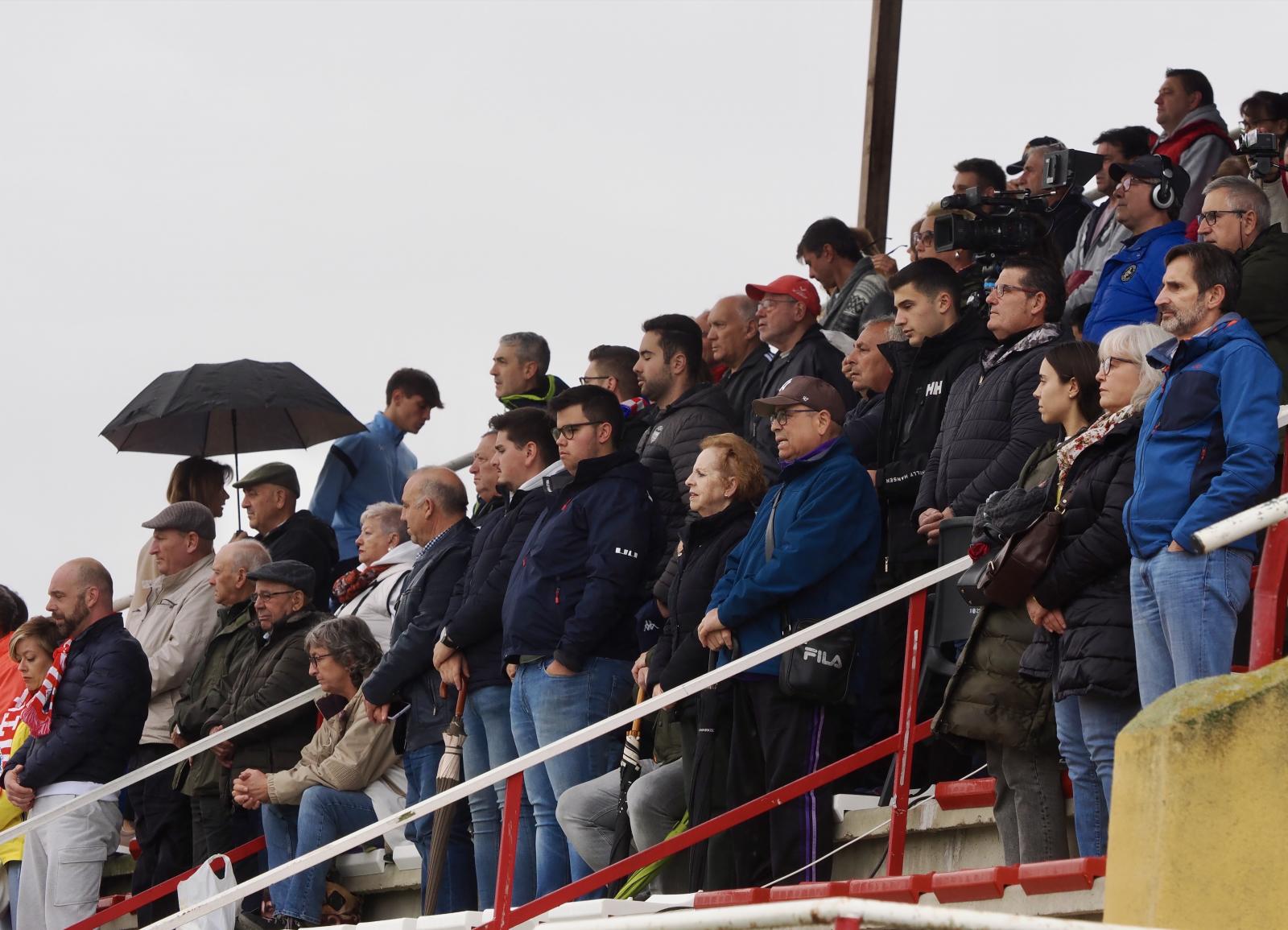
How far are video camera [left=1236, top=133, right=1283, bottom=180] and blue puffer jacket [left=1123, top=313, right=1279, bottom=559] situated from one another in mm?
2521

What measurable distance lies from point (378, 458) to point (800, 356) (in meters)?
3.59

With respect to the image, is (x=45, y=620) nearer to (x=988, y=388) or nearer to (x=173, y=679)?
(x=173, y=679)

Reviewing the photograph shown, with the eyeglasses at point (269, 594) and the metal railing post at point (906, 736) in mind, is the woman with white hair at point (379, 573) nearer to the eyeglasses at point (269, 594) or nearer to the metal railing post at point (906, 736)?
the eyeglasses at point (269, 594)

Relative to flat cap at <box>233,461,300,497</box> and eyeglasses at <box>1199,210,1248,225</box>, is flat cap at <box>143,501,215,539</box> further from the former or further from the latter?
eyeglasses at <box>1199,210,1248,225</box>

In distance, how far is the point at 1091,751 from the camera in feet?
18.0

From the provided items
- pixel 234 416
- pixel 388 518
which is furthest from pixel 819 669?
pixel 234 416

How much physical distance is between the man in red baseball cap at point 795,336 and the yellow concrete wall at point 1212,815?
4.70 meters

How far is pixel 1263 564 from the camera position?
16.7 ft

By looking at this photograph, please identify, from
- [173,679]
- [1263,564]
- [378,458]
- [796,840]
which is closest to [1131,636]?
[1263,564]

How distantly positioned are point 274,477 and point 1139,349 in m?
5.67

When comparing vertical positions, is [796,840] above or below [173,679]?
below

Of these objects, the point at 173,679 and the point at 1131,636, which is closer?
the point at 1131,636

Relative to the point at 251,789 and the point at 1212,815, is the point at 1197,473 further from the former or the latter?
the point at 251,789

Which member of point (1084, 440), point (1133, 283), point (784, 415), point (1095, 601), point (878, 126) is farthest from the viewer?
point (878, 126)
